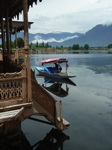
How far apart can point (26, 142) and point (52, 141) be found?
1535 millimetres

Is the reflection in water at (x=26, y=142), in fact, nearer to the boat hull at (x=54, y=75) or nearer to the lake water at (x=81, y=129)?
the lake water at (x=81, y=129)

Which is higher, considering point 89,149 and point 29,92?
point 29,92

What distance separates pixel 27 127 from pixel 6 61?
492 centimetres

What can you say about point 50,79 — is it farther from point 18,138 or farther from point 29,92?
point 29,92

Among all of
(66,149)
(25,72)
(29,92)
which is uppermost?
(25,72)

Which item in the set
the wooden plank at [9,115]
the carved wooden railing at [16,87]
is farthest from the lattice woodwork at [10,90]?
the wooden plank at [9,115]

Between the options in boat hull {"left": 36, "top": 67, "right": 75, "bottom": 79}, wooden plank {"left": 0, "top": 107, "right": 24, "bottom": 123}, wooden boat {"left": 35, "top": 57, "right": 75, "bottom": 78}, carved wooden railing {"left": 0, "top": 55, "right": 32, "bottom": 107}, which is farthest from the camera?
wooden boat {"left": 35, "top": 57, "right": 75, "bottom": 78}

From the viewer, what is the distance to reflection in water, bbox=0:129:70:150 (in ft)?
33.8

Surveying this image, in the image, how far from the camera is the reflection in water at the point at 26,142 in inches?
405

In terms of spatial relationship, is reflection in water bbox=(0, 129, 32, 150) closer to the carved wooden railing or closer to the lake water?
the lake water

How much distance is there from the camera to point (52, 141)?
37.1 feet

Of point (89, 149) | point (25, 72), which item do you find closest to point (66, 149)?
point (89, 149)

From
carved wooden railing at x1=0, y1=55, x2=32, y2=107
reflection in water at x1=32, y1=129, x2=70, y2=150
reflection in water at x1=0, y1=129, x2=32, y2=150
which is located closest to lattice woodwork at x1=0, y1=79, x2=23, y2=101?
carved wooden railing at x1=0, y1=55, x2=32, y2=107

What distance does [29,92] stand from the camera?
7.85 metres
